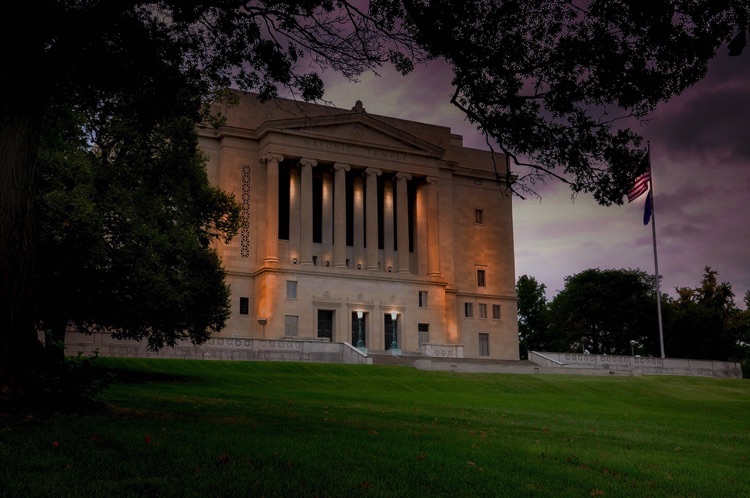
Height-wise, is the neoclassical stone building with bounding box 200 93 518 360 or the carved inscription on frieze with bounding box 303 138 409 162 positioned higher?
the carved inscription on frieze with bounding box 303 138 409 162

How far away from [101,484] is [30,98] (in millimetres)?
7228

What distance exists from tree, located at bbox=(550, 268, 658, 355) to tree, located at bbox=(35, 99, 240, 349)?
70.0 m

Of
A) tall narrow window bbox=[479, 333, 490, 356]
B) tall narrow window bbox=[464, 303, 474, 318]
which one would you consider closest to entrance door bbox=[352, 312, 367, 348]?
tall narrow window bbox=[464, 303, 474, 318]

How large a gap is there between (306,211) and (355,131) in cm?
1006

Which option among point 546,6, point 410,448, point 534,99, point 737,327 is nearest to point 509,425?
point 410,448

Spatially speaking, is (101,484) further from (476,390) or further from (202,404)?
(476,390)

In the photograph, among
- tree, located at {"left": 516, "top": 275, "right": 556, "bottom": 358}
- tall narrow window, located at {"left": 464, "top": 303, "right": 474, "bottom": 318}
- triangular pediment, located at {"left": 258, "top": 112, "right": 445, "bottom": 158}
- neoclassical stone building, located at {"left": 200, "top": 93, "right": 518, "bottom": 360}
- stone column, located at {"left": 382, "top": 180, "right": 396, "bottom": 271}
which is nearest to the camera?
neoclassical stone building, located at {"left": 200, "top": 93, "right": 518, "bottom": 360}

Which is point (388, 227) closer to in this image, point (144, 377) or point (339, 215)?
point (339, 215)

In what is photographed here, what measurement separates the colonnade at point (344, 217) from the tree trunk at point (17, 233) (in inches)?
2195

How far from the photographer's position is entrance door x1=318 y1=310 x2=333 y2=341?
2763 inches

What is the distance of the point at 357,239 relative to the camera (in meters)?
73.8

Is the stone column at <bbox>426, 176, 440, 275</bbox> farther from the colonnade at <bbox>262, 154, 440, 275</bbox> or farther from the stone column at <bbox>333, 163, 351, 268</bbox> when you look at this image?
the stone column at <bbox>333, 163, 351, 268</bbox>

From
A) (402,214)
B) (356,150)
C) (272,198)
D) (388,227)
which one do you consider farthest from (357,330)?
(356,150)

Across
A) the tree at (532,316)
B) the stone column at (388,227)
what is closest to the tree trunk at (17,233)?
the stone column at (388,227)
